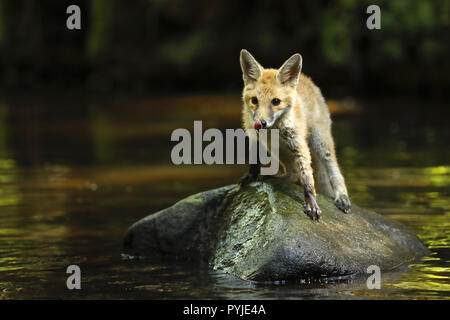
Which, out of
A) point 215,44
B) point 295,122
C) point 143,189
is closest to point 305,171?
point 295,122

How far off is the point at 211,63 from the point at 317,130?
26.9 metres

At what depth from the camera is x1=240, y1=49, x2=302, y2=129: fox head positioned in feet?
28.7

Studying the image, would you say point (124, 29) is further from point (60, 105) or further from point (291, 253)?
point (291, 253)

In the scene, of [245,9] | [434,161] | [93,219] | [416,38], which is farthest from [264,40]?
[93,219]

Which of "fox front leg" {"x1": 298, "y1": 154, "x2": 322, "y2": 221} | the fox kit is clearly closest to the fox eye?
the fox kit

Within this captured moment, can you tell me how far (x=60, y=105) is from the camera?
32.9 metres

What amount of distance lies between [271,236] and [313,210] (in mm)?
636

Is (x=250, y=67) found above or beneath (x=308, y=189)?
above

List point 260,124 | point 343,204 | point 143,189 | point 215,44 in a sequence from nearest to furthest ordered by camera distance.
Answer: point 260,124
point 343,204
point 143,189
point 215,44

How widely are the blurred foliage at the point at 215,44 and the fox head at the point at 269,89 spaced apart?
21.9 m

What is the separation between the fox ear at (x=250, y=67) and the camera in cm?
894

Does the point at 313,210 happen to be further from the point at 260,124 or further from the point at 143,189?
the point at 143,189

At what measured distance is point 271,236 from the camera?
8883mm

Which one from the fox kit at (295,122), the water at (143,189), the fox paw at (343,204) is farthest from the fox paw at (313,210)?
the water at (143,189)
